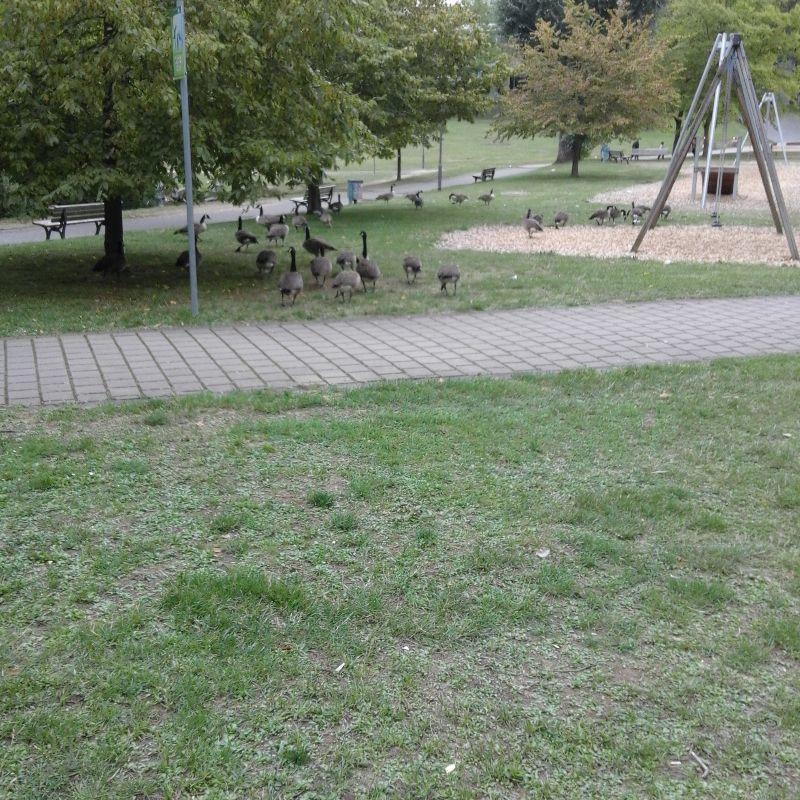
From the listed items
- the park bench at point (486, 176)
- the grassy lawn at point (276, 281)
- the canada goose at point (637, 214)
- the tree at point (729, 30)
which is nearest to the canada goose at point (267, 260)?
the grassy lawn at point (276, 281)

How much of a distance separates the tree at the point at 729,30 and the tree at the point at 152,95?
31100 mm

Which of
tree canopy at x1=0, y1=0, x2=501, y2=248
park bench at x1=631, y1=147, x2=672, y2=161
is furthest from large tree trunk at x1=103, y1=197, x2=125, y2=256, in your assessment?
park bench at x1=631, y1=147, x2=672, y2=161

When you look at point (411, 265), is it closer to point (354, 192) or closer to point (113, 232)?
point (113, 232)

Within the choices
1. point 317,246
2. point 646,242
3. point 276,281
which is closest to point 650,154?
point 646,242

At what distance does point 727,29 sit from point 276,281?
3565 cm

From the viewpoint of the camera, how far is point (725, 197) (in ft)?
79.7

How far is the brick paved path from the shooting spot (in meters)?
7.18

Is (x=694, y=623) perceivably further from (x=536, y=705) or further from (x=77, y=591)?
(x=77, y=591)

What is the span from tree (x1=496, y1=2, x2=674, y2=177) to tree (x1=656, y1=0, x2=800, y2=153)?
4122 millimetres

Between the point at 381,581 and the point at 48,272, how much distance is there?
10.8 metres

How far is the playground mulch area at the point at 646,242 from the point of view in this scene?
1462 centimetres

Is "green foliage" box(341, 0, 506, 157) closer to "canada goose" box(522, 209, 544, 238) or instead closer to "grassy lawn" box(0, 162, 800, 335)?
"grassy lawn" box(0, 162, 800, 335)

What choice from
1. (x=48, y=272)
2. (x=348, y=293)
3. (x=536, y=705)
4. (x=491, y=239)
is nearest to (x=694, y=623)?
(x=536, y=705)

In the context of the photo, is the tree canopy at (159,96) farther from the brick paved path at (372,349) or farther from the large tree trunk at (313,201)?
the large tree trunk at (313,201)
